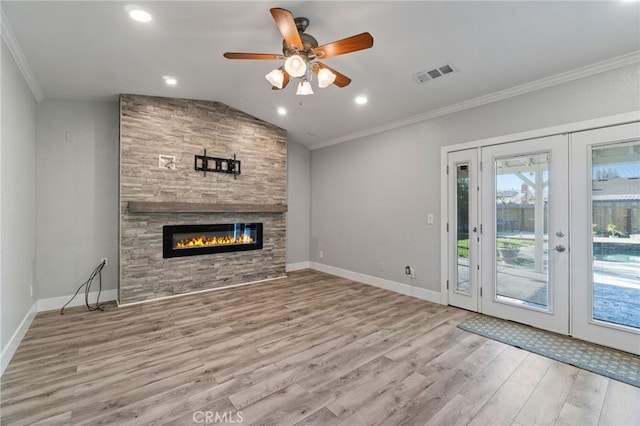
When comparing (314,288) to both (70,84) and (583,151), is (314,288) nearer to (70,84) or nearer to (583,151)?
(583,151)

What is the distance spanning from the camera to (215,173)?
15.5 ft

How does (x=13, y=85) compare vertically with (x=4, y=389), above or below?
above

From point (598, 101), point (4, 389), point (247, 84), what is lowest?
point (4, 389)

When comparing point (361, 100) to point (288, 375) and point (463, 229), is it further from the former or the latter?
point (288, 375)

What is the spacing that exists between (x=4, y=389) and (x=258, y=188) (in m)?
3.73

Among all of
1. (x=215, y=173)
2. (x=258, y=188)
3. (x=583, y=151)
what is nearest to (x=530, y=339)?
(x=583, y=151)

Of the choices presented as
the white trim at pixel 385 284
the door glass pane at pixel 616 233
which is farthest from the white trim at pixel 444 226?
the door glass pane at pixel 616 233

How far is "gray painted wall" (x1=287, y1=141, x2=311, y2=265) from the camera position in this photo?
20.2ft

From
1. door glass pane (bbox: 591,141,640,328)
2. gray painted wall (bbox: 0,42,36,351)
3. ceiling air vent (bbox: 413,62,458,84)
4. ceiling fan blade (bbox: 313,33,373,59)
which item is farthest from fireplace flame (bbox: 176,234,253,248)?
door glass pane (bbox: 591,141,640,328)

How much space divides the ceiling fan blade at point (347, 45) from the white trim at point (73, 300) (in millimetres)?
4361

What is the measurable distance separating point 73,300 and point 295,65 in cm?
433

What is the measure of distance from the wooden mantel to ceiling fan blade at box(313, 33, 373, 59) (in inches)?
118

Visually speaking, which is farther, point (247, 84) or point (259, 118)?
point (259, 118)

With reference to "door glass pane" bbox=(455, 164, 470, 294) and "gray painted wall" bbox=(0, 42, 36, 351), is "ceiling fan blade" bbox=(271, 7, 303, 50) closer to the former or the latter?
"gray painted wall" bbox=(0, 42, 36, 351)
